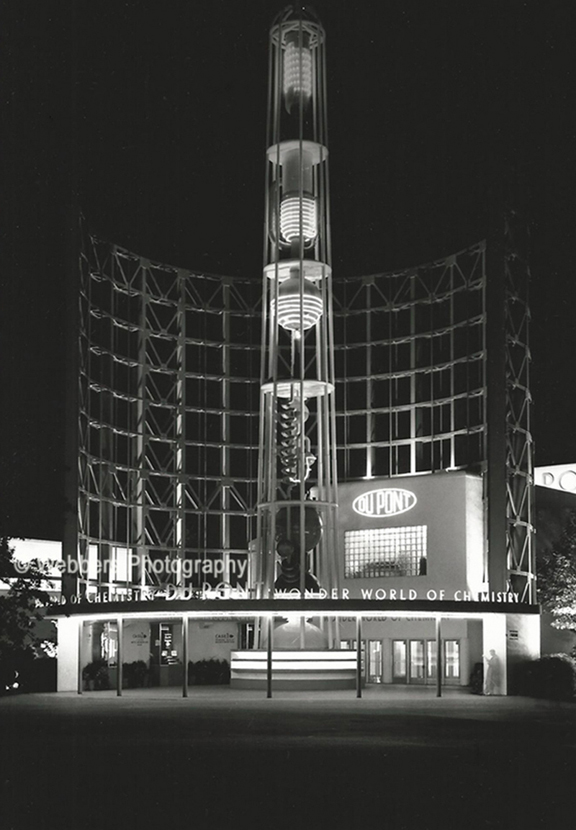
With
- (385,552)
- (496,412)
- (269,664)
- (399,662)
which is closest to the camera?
(269,664)

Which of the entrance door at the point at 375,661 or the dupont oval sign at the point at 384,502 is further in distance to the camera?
the dupont oval sign at the point at 384,502

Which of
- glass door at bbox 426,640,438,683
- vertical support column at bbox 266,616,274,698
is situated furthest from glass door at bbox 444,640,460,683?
vertical support column at bbox 266,616,274,698

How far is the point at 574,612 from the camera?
58.0 metres

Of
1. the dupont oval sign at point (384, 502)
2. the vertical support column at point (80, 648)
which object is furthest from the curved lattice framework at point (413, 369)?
the vertical support column at point (80, 648)

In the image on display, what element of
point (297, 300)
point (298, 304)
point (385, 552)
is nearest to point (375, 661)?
point (385, 552)

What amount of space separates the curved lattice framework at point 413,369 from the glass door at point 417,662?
997cm

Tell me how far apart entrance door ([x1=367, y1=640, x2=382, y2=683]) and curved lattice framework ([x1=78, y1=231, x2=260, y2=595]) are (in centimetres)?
1249

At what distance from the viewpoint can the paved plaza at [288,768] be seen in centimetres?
1569

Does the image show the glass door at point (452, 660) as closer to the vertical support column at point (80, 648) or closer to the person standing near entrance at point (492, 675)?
the person standing near entrance at point (492, 675)

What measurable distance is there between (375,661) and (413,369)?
16796mm

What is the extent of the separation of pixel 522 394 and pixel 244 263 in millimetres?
20434

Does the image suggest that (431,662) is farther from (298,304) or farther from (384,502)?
(298,304)

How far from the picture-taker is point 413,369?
223 ft

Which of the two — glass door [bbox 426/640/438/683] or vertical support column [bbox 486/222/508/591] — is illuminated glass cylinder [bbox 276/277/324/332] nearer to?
vertical support column [bbox 486/222/508/591]
